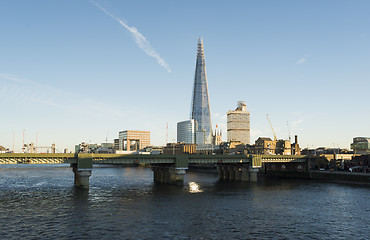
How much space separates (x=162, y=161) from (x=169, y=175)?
10329mm

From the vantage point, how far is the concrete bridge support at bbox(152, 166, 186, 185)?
128 meters

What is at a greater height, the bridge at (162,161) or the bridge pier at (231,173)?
the bridge at (162,161)

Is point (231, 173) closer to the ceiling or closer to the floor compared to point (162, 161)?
closer to the floor

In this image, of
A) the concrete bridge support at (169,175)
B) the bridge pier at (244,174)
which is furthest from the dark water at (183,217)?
the bridge pier at (244,174)

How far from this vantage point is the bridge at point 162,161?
109938mm

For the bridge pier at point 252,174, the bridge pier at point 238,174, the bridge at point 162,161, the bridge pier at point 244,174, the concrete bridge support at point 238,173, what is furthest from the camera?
the bridge pier at point 238,174

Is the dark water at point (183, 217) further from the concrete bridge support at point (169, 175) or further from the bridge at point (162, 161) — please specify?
the concrete bridge support at point (169, 175)

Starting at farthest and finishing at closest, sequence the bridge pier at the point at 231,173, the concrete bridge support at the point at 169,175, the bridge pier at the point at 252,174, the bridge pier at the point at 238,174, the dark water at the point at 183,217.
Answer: the bridge pier at the point at 231,173
the bridge pier at the point at 238,174
the bridge pier at the point at 252,174
the concrete bridge support at the point at 169,175
the dark water at the point at 183,217

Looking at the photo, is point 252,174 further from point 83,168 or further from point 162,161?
point 83,168

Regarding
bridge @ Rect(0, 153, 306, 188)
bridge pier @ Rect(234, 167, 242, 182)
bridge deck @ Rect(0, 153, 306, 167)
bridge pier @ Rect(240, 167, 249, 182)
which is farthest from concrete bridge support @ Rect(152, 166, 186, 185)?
bridge pier @ Rect(234, 167, 242, 182)

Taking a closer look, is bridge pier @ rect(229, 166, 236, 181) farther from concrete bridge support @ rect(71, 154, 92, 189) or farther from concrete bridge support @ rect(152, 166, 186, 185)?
Result: concrete bridge support @ rect(71, 154, 92, 189)

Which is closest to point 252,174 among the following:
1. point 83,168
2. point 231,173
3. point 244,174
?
point 244,174

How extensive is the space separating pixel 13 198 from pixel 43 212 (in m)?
26.5

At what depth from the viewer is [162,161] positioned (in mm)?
127250
